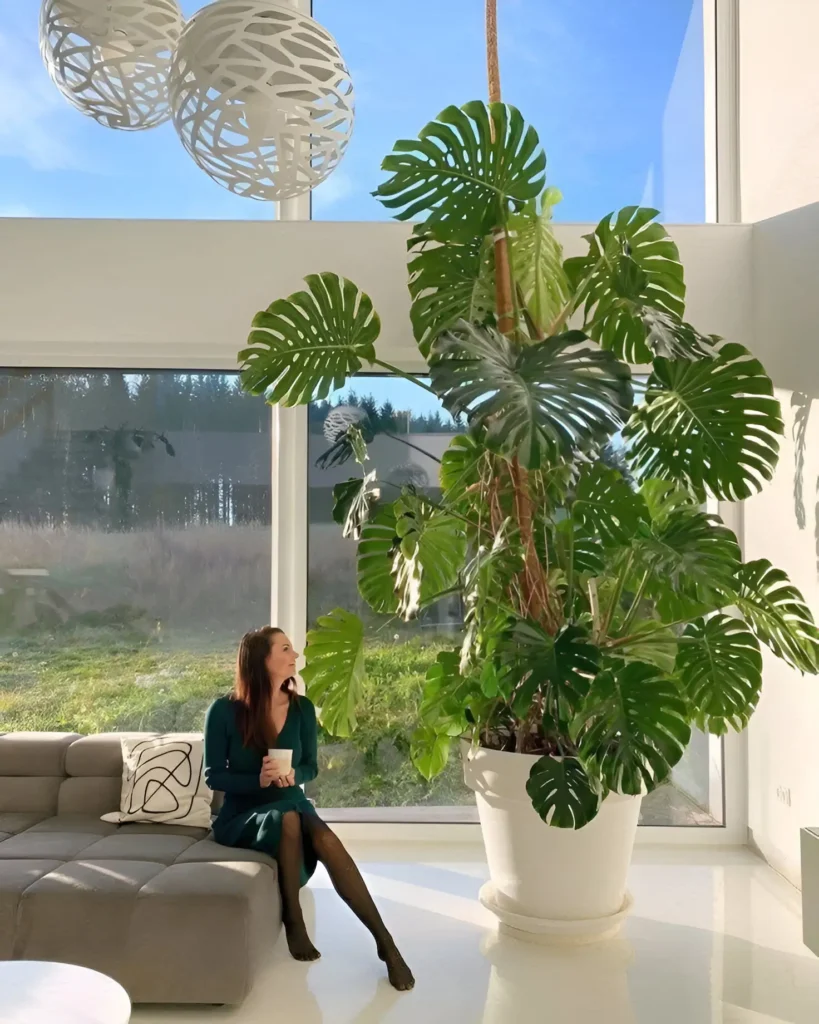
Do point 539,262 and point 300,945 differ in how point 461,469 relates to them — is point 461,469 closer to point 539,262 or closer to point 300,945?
point 539,262

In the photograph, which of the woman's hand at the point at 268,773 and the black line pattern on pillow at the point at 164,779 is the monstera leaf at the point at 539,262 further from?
the black line pattern on pillow at the point at 164,779

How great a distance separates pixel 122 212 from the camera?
4281mm

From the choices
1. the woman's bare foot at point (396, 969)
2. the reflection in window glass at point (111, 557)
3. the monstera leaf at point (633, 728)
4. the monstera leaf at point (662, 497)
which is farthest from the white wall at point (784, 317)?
the reflection in window glass at point (111, 557)

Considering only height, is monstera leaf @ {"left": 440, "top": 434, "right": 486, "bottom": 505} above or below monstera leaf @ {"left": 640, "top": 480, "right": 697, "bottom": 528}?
above

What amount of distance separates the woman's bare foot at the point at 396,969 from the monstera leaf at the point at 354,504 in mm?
1320

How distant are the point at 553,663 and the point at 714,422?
954 millimetres

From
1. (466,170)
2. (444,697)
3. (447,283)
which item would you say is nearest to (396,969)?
(444,697)

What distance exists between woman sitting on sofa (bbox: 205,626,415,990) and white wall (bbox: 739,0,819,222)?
2.63m

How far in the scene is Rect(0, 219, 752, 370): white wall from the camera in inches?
158

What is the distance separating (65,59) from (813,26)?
8.85ft

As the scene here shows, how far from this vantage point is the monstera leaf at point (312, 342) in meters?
3.19

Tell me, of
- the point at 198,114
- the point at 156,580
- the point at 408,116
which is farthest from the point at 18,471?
the point at 198,114

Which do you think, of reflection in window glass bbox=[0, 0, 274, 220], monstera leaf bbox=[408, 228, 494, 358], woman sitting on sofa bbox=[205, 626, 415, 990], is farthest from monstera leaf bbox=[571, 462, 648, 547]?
reflection in window glass bbox=[0, 0, 274, 220]

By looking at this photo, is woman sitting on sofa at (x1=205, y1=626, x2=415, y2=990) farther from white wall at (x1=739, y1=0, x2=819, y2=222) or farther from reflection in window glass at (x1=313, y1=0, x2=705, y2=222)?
white wall at (x1=739, y1=0, x2=819, y2=222)
